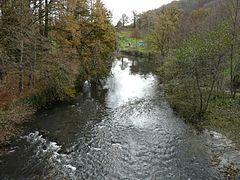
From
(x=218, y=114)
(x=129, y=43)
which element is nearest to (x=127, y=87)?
(x=218, y=114)

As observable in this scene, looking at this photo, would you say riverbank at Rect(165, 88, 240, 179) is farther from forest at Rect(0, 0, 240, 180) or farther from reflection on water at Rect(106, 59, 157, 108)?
reflection on water at Rect(106, 59, 157, 108)

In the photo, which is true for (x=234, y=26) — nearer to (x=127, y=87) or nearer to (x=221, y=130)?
(x=221, y=130)

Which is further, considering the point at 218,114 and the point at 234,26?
the point at 234,26

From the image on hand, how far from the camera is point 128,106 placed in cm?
2641

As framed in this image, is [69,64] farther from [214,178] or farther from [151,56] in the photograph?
[151,56]

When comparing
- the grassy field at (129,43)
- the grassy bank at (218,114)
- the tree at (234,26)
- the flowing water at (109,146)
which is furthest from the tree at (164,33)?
the flowing water at (109,146)

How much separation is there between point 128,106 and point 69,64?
633 centimetres

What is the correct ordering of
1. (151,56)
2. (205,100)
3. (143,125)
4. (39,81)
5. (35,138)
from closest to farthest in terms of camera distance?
(35,138) < (143,125) < (205,100) < (39,81) < (151,56)

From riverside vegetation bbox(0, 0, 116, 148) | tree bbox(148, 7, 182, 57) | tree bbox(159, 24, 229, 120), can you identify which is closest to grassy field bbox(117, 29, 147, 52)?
tree bbox(148, 7, 182, 57)

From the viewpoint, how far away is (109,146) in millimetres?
17734

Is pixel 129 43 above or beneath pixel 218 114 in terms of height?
above

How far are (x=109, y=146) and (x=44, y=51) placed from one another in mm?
10285

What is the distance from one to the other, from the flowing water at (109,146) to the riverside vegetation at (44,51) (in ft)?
5.37


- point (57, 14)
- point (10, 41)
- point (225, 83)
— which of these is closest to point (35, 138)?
point (10, 41)
